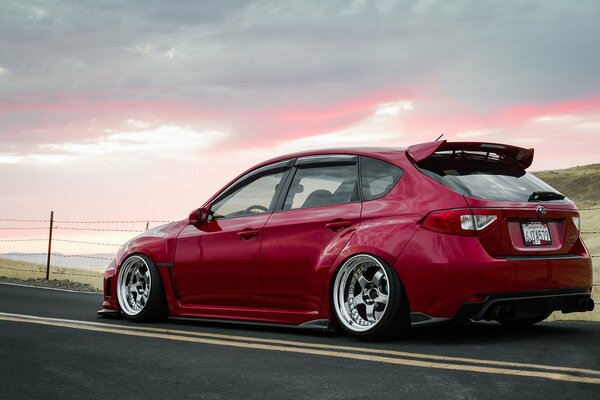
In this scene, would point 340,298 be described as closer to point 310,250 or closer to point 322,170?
point 310,250

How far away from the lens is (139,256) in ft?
29.2

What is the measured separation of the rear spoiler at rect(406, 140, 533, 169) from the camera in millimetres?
7043

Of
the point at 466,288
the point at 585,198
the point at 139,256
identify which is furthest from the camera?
the point at 585,198

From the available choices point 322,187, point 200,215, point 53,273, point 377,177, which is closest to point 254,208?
point 200,215

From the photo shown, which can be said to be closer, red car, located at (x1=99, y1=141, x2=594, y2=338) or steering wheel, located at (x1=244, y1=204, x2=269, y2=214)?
red car, located at (x1=99, y1=141, x2=594, y2=338)

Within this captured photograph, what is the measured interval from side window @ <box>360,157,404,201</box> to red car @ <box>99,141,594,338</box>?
0.01 m

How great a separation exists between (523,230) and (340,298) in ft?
5.20

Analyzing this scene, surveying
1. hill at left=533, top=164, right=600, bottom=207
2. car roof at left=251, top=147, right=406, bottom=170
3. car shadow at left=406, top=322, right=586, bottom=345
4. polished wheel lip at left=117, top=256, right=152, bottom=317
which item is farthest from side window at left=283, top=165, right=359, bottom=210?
hill at left=533, top=164, right=600, bottom=207

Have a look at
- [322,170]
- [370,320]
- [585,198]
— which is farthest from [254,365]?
[585,198]

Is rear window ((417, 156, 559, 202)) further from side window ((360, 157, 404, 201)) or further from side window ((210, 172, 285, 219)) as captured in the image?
side window ((210, 172, 285, 219))

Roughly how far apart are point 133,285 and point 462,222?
13.1ft

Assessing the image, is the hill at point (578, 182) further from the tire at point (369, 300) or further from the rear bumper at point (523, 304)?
the tire at point (369, 300)

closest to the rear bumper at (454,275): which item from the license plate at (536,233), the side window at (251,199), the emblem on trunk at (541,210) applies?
Result: the license plate at (536,233)

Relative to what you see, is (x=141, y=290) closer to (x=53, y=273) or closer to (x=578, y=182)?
(x=53, y=273)
